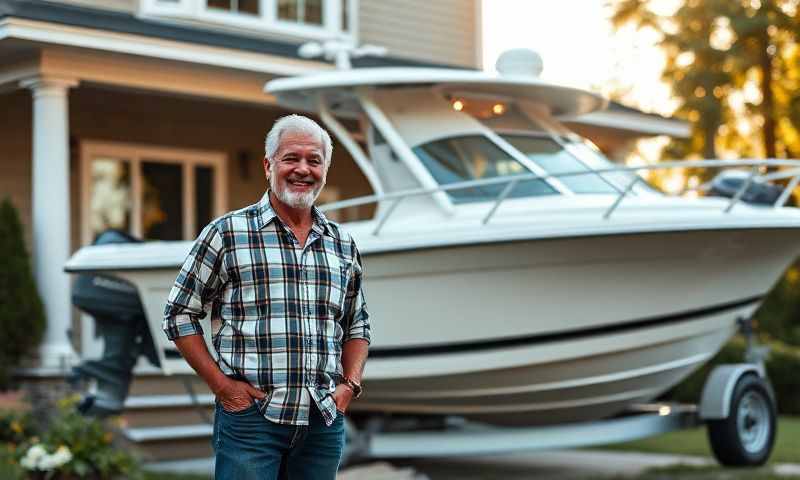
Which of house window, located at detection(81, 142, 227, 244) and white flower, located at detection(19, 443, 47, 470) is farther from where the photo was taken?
house window, located at detection(81, 142, 227, 244)

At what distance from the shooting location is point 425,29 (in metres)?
14.2

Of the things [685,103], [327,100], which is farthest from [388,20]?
[685,103]

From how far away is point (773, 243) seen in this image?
24.7 feet

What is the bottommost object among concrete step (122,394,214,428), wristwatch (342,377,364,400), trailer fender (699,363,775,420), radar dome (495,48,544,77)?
concrete step (122,394,214,428)

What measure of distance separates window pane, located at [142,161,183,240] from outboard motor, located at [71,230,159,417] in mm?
3875

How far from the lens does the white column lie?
30.5 ft

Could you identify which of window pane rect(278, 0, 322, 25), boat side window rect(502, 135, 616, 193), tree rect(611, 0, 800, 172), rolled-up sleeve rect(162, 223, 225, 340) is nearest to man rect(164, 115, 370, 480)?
rolled-up sleeve rect(162, 223, 225, 340)

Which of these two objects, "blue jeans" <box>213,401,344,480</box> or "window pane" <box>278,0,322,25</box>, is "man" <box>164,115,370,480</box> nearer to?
"blue jeans" <box>213,401,344,480</box>

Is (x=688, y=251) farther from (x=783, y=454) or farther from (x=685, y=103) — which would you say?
(x=685, y=103)

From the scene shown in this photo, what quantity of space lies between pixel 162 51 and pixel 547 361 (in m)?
4.14

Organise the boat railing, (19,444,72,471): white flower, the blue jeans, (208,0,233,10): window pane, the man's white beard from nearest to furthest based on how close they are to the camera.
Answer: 1. the blue jeans
2. the man's white beard
3. the boat railing
4. (19,444,72,471): white flower
5. (208,0,233,10): window pane

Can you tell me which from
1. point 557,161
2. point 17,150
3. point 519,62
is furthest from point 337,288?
point 17,150

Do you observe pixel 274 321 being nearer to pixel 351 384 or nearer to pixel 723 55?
pixel 351 384

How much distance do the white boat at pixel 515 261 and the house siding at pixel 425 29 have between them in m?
5.45
